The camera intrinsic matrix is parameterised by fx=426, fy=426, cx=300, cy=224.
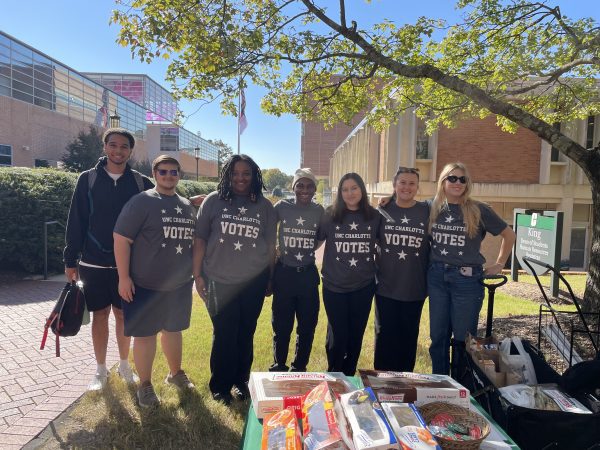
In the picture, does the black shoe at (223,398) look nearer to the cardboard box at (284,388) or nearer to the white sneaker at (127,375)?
the white sneaker at (127,375)

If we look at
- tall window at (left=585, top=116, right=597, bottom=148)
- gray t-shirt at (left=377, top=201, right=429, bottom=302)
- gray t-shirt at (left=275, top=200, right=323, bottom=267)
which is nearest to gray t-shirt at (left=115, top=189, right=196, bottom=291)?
gray t-shirt at (left=275, top=200, right=323, bottom=267)

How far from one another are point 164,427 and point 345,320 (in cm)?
161

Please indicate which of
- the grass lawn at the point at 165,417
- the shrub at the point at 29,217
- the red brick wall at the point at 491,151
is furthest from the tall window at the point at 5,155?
the grass lawn at the point at 165,417

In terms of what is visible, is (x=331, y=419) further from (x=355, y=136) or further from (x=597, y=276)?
(x=355, y=136)

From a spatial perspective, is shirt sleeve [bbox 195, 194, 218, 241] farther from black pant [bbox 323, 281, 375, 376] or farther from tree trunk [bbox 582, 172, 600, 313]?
tree trunk [bbox 582, 172, 600, 313]

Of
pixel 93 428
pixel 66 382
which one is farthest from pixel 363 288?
pixel 66 382

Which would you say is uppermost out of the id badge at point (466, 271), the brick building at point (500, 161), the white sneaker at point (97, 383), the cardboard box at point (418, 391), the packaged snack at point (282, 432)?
the brick building at point (500, 161)

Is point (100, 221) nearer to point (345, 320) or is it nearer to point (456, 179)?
point (345, 320)

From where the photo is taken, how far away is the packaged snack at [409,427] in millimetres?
1562

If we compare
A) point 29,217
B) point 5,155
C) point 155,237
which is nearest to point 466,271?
point 155,237

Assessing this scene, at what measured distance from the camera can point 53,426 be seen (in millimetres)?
3197

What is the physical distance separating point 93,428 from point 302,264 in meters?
2.00

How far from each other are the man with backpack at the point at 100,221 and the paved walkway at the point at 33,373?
15.2 inches

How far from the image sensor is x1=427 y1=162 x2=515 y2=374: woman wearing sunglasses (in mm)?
3316
